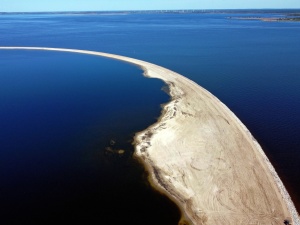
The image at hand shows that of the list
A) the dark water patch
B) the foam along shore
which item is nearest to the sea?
the dark water patch

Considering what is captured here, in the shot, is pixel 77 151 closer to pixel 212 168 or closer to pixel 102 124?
pixel 102 124

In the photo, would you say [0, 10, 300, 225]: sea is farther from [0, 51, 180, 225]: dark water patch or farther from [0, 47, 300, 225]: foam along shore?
[0, 47, 300, 225]: foam along shore

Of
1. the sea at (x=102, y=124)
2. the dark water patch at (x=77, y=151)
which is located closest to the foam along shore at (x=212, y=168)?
the sea at (x=102, y=124)

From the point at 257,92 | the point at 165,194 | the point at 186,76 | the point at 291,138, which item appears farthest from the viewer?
the point at 186,76

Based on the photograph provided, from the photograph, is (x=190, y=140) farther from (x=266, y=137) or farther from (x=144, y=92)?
(x=144, y=92)

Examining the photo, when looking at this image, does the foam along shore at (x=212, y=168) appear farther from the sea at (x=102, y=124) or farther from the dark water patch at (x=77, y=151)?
the dark water patch at (x=77, y=151)

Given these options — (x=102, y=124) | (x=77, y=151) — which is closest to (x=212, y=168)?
(x=77, y=151)

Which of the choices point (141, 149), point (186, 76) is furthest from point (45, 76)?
point (141, 149)
